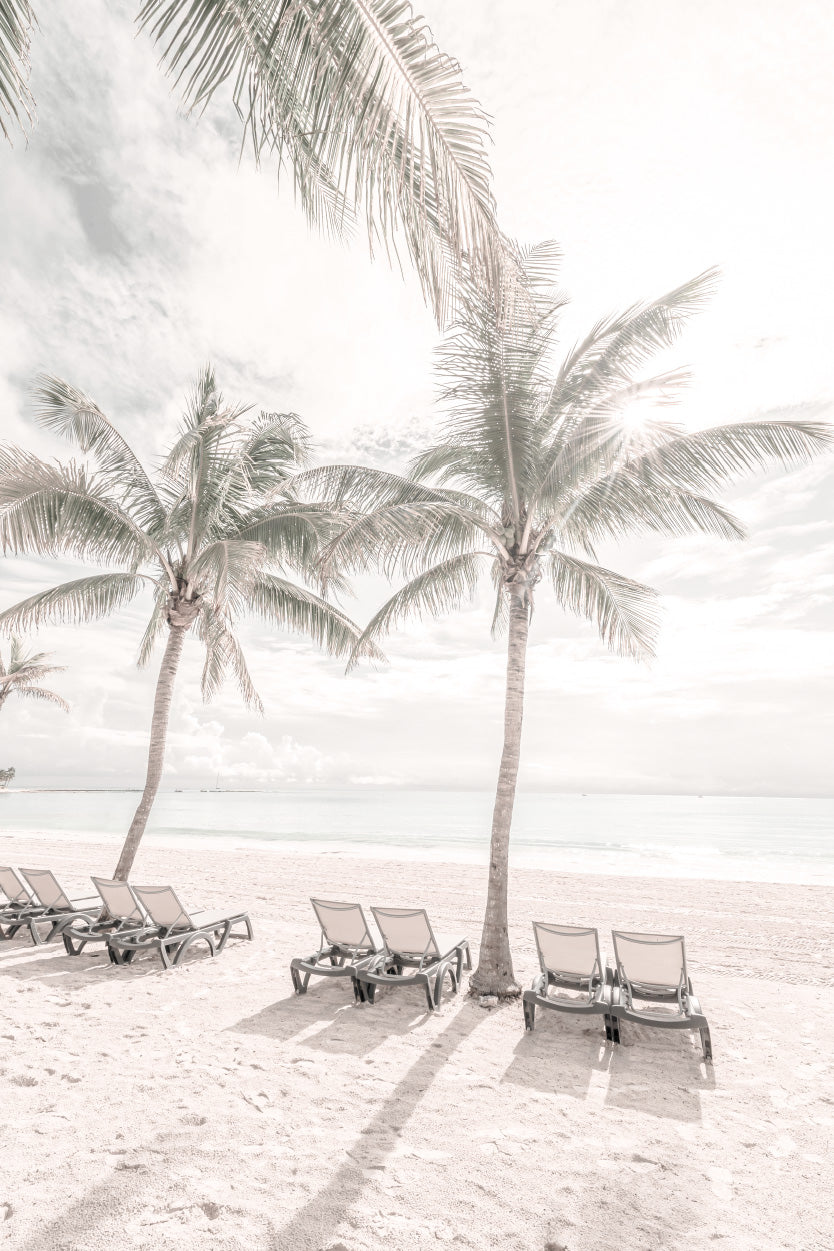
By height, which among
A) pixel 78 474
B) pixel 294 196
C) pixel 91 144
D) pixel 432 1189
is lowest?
pixel 432 1189

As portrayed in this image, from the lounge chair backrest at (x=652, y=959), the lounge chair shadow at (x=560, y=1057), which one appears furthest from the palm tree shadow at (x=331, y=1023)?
the lounge chair backrest at (x=652, y=959)

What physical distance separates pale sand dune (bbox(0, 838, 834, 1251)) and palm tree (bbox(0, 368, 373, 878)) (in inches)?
171

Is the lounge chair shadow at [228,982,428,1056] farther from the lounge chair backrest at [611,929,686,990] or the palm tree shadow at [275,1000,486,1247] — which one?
the lounge chair backrest at [611,929,686,990]

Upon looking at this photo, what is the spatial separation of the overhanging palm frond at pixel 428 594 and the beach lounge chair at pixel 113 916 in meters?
4.30

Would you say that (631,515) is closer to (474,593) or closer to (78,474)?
(474,593)

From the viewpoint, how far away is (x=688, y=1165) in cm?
333

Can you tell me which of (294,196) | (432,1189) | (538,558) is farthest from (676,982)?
(294,196)

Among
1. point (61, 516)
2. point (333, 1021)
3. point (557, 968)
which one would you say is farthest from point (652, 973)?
point (61, 516)

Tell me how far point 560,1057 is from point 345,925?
7.93 feet

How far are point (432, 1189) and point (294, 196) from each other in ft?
16.2

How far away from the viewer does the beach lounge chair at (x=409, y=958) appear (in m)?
5.71

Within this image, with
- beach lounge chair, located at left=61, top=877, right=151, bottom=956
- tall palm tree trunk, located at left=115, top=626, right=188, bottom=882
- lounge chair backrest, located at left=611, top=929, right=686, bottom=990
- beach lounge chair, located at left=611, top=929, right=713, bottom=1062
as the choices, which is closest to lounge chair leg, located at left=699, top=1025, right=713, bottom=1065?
beach lounge chair, located at left=611, top=929, right=713, bottom=1062

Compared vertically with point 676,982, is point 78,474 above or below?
above

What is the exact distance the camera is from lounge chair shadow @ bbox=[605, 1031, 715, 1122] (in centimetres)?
399
